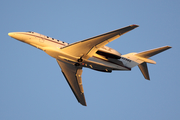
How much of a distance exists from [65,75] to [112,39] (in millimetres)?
9233

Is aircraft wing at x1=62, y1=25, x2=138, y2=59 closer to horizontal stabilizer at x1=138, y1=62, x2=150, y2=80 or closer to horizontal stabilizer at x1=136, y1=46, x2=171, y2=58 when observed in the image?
horizontal stabilizer at x1=136, y1=46, x2=171, y2=58

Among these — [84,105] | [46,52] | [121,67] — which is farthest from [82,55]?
[84,105]

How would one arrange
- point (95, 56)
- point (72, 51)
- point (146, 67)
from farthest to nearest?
point (146, 67), point (95, 56), point (72, 51)

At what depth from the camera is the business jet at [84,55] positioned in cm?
2266

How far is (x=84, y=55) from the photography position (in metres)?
24.0

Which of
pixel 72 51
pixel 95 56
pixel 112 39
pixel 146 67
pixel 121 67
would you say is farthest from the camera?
pixel 146 67

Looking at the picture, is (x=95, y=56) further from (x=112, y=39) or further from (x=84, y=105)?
(x=84, y=105)

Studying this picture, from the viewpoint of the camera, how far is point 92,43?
2239cm


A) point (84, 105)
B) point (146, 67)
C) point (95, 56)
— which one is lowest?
point (84, 105)

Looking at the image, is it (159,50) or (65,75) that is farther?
(65,75)

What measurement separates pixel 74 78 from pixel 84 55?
5.21 meters

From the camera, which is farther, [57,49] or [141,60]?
[141,60]

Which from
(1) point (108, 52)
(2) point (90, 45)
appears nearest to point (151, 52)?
(1) point (108, 52)

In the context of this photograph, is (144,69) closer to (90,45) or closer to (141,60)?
(141,60)
